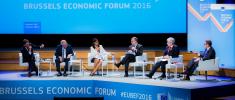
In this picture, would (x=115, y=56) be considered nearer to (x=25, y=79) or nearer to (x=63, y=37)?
(x=63, y=37)

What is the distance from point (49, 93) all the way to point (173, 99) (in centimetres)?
299

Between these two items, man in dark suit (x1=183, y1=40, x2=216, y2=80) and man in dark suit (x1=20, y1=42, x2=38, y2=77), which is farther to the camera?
man in dark suit (x1=20, y1=42, x2=38, y2=77)

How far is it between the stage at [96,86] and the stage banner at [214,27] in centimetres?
63

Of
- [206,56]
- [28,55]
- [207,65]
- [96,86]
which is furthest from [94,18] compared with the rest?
[207,65]

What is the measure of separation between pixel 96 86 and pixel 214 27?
122 inches

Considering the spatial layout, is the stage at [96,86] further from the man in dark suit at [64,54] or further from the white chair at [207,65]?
the man in dark suit at [64,54]

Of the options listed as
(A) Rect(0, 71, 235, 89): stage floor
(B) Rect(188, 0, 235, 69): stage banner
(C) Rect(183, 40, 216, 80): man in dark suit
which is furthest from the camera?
(B) Rect(188, 0, 235, 69): stage banner

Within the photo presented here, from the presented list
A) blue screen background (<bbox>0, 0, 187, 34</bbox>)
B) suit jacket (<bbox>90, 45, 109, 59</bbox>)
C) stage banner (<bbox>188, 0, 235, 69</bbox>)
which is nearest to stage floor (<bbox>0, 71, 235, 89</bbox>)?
suit jacket (<bbox>90, 45, 109, 59</bbox>)

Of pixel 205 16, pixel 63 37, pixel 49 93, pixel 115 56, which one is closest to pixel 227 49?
pixel 205 16

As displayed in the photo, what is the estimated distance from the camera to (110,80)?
35.9 feet

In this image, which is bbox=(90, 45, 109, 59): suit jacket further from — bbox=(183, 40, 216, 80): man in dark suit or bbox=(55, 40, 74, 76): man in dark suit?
bbox=(183, 40, 216, 80): man in dark suit

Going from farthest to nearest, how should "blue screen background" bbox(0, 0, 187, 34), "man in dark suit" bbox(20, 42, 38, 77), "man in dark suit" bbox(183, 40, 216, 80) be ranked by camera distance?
"blue screen background" bbox(0, 0, 187, 34)
"man in dark suit" bbox(20, 42, 38, 77)
"man in dark suit" bbox(183, 40, 216, 80)

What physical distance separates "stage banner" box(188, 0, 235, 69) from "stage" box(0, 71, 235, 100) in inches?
24.9

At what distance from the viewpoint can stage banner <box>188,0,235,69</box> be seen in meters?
11.2
